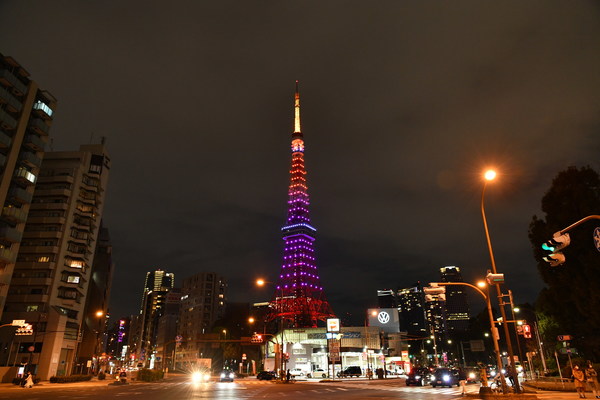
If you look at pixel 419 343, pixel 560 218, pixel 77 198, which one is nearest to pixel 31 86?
pixel 77 198

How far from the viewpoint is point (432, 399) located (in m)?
24.0

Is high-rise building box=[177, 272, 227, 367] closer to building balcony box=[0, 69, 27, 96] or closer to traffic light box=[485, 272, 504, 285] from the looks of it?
building balcony box=[0, 69, 27, 96]

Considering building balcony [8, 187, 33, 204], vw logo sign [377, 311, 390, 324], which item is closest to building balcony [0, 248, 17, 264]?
building balcony [8, 187, 33, 204]

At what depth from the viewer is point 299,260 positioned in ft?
524

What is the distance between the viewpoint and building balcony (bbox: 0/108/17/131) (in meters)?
55.1

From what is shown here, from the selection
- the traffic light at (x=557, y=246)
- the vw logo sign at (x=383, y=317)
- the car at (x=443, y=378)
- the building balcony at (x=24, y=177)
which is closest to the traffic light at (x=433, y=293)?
the traffic light at (x=557, y=246)

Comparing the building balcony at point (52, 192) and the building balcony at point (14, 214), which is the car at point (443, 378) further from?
the building balcony at point (52, 192)

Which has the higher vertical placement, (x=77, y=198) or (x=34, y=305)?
(x=77, y=198)

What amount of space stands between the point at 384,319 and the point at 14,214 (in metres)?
87.0

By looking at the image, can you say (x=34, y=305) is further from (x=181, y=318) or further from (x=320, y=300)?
(x=181, y=318)

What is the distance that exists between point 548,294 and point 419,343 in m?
145

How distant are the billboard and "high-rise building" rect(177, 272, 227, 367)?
85236 mm

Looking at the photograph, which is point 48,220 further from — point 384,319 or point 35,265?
point 384,319

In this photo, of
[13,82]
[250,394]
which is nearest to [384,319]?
[250,394]
